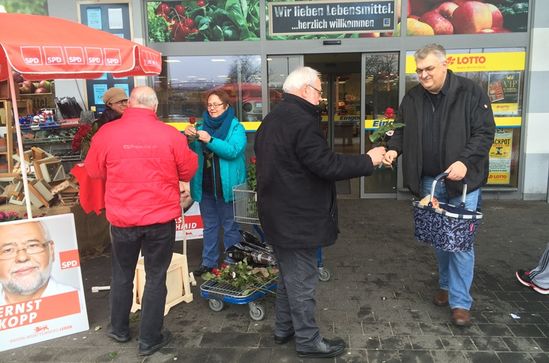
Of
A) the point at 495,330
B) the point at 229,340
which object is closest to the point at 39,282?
the point at 229,340

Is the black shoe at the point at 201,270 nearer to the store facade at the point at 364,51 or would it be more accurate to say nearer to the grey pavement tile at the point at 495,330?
the grey pavement tile at the point at 495,330

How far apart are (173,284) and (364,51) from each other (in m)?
5.09

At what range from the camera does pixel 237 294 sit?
375 centimetres

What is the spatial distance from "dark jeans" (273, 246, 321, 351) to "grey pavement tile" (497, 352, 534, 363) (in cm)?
124

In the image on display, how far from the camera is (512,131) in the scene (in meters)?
7.48

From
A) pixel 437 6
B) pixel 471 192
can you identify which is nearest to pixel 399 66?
pixel 437 6

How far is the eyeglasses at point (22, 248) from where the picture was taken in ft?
11.1

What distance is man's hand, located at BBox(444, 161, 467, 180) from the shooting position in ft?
10.7

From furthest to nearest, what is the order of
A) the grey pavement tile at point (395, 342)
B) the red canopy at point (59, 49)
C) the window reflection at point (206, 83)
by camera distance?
the window reflection at point (206, 83), the grey pavement tile at point (395, 342), the red canopy at point (59, 49)

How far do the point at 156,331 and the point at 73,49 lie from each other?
2068 mm

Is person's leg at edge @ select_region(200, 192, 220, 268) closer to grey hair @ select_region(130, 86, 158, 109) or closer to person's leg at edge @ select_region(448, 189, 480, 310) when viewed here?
grey hair @ select_region(130, 86, 158, 109)

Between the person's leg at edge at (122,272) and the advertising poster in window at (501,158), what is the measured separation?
6197 mm

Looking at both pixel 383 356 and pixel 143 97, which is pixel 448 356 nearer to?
pixel 383 356

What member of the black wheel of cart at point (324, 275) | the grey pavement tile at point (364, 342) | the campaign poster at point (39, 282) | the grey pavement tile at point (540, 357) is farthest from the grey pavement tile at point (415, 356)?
the campaign poster at point (39, 282)
